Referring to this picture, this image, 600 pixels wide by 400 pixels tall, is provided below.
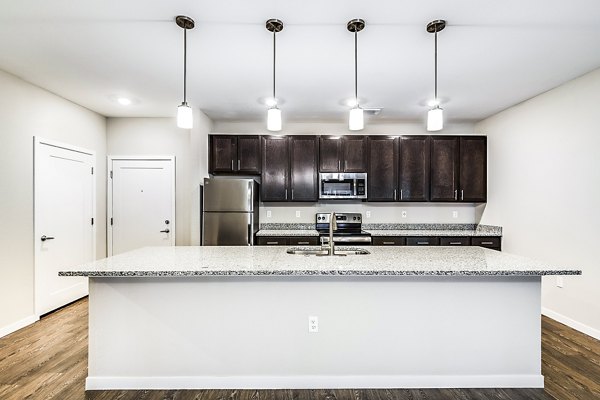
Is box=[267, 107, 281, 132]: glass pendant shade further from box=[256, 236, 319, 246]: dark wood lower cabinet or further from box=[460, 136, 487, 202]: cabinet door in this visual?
box=[460, 136, 487, 202]: cabinet door

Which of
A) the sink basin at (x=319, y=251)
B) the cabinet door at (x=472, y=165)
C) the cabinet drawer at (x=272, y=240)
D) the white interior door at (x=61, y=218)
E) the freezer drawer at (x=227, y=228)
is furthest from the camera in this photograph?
the cabinet door at (x=472, y=165)

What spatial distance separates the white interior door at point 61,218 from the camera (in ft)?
11.6

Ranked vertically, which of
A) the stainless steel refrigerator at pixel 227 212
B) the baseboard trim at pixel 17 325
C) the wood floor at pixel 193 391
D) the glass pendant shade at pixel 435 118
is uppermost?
the glass pendant shade at pixel 435 118

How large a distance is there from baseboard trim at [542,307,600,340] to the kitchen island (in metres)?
1.43

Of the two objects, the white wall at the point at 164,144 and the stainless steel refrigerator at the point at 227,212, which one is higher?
the white wall at the point at 164,144

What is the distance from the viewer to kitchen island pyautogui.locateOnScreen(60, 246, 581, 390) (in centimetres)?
219

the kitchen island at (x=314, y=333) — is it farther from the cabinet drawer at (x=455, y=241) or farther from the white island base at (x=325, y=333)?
the cabinet drawer at (x=455, y=241)

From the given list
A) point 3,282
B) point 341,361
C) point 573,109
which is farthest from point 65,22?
point 573,109

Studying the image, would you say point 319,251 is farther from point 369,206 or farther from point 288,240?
point 369,206

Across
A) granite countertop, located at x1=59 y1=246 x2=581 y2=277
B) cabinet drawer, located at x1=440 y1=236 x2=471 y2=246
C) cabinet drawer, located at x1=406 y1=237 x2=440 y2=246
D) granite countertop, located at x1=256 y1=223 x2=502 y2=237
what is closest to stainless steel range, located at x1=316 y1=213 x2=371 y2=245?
granite countertop, located at x1=256 y1=223 x2=502 y2=237

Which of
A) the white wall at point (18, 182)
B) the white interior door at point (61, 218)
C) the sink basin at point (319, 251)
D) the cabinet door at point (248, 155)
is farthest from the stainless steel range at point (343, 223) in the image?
the white wall at point (18, 182)

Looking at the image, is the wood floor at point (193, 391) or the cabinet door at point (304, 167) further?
the cabinet door at point (304, 167)

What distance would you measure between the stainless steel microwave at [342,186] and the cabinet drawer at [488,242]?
5.17ft

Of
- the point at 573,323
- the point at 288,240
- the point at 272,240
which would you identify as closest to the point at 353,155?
the point at 288,240
